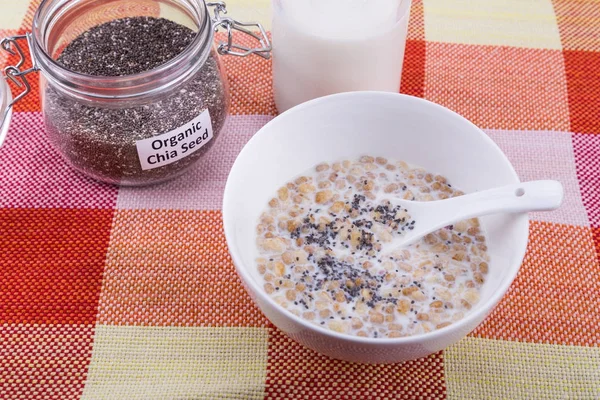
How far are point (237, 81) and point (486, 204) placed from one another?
0.61m

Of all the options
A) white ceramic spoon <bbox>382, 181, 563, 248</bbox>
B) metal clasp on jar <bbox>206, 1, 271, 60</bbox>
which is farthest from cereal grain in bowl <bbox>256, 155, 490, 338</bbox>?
metal clasp on jar <bbox>206, 1, 271, 60</bbox>

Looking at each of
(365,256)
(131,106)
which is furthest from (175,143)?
(365,256)

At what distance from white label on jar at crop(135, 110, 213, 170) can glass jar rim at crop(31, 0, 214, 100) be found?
0.07 metres

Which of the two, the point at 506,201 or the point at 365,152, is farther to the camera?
the point at 365,152

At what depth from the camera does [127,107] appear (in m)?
1.09

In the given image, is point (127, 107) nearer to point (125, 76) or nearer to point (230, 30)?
point (125, 76)

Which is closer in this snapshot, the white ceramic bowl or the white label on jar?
the white ceramic bowl

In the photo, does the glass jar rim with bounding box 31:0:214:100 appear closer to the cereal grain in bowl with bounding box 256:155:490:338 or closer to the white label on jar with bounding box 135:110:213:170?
the white label on jar with bounding box 135:110:213:170

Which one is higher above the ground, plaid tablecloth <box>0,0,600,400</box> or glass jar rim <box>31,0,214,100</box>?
glass jar rim <box>31,0,214,100</box>

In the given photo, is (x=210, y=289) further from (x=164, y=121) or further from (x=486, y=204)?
(x=486, y=204)

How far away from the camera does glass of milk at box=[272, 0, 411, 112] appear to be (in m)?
1.12

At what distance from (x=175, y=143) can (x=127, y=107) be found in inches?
3.6

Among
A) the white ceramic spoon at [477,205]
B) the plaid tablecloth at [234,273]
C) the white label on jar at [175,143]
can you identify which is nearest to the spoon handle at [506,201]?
the white ceramic spoon at [477,205]

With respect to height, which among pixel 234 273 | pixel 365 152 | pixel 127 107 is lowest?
pixel 234 273
